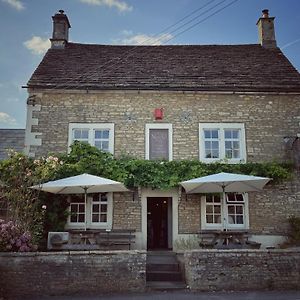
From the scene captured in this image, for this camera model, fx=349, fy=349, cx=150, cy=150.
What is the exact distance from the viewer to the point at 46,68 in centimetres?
1513

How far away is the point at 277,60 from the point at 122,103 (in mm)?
7695

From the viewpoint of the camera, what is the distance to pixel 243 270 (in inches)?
331

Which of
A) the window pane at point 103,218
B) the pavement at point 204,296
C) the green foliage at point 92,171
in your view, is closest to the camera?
the pavement at point 204,296

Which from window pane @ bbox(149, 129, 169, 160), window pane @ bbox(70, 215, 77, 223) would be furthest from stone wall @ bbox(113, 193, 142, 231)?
window pane @ bbox(149, 129, 169, 160)

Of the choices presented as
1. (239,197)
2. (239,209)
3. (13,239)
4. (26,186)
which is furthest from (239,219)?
(13,239)

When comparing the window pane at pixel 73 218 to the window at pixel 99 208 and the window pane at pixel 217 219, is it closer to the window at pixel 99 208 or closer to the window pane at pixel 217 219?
the window at pixel 99 208

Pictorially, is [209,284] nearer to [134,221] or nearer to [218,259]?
[218,259]

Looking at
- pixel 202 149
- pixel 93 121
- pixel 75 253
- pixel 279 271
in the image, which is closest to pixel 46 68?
pixel 93 121

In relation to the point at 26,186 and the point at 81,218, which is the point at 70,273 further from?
the point at 81,218

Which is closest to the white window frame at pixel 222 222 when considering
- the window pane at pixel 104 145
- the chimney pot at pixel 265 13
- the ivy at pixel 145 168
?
the ivy at pixel 145 168

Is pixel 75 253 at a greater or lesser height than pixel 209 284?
greater

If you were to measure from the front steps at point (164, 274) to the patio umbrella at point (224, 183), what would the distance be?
2539mm

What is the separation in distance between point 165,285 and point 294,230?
6.32 metres

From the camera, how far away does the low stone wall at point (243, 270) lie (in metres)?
8.35
